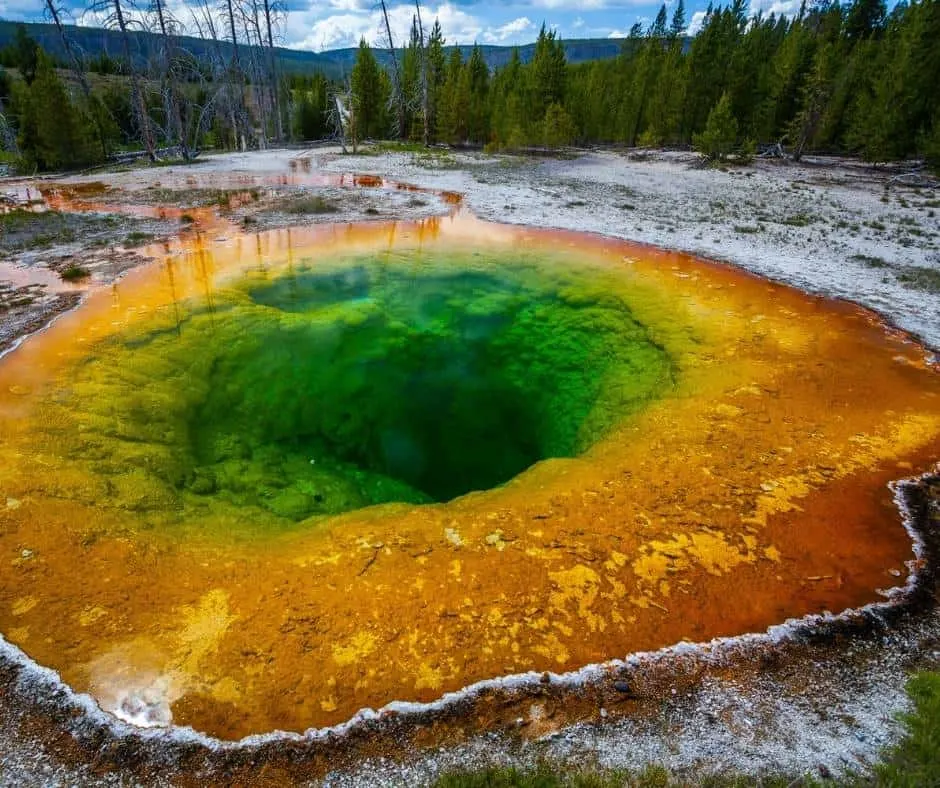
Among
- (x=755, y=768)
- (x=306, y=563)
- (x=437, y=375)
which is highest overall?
(x=755, y=768)

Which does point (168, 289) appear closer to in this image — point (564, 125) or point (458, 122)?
point (564, 125)

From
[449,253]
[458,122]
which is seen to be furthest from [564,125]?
[449,253]

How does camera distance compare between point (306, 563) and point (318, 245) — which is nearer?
point (306, 563)

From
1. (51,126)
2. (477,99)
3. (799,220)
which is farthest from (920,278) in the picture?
(477,99)

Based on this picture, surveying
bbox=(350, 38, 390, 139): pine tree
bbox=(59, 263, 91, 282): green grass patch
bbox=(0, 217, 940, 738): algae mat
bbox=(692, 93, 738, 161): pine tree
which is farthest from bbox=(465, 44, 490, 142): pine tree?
→ bbox=(59, 263, 91, 282): green grass patch

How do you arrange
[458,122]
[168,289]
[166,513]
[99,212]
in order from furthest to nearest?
1. [458,122]
2. [99,212]
3. [168,289]
4. [166,513]

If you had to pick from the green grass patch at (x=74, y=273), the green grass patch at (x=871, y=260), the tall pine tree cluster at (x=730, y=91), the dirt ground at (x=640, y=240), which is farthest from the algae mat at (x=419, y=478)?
the tall pine tree cluster at (x=730, y=91)

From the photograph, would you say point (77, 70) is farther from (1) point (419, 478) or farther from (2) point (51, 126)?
(1) point (419, 478)
